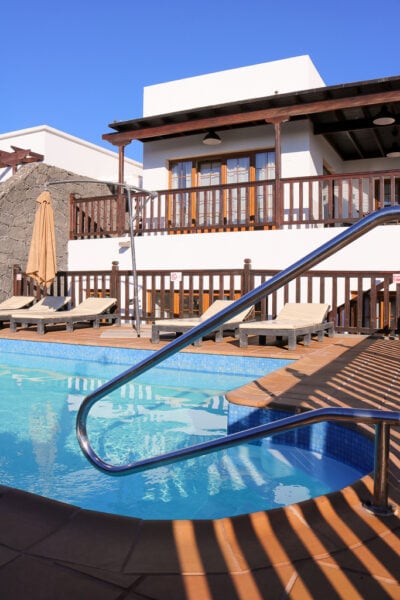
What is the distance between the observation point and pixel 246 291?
987 cm

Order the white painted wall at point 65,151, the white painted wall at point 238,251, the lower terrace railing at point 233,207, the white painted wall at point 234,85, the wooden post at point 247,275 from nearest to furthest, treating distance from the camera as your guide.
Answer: the white painted wall at point 238,251
the wooden post at point 247,275
the lower terrace railing at point 233,207
the white painted wall at point 234,85
the white painted wall at point 65,151

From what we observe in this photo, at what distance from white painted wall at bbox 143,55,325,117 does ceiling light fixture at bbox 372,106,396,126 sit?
240cm

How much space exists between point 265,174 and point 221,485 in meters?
10.6

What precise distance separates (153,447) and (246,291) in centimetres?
599

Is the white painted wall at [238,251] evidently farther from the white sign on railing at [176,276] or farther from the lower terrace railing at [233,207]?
the white sign on railing at [176,276]

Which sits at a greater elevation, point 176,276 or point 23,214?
point 23,214

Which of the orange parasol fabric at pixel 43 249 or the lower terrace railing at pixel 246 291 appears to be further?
the orange parasol fabric at pixel 43 249

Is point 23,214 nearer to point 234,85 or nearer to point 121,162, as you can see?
point 121,162

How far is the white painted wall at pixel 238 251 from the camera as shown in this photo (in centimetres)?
977

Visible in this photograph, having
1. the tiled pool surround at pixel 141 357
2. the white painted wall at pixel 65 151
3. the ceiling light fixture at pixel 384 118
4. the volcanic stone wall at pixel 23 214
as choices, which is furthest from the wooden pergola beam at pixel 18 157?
the ceiling light fixture at pixel 384 118

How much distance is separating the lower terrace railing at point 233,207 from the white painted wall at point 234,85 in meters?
2.61

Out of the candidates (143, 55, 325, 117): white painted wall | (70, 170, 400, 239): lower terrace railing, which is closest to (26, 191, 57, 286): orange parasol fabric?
(70, 170, 400, 239): lower terrace railing

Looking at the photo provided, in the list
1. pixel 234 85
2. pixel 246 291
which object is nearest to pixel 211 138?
pixel 234 85

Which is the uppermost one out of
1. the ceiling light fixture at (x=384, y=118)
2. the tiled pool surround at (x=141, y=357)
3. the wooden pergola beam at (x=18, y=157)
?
the wooden pergola beam at (x=18, y=157)
